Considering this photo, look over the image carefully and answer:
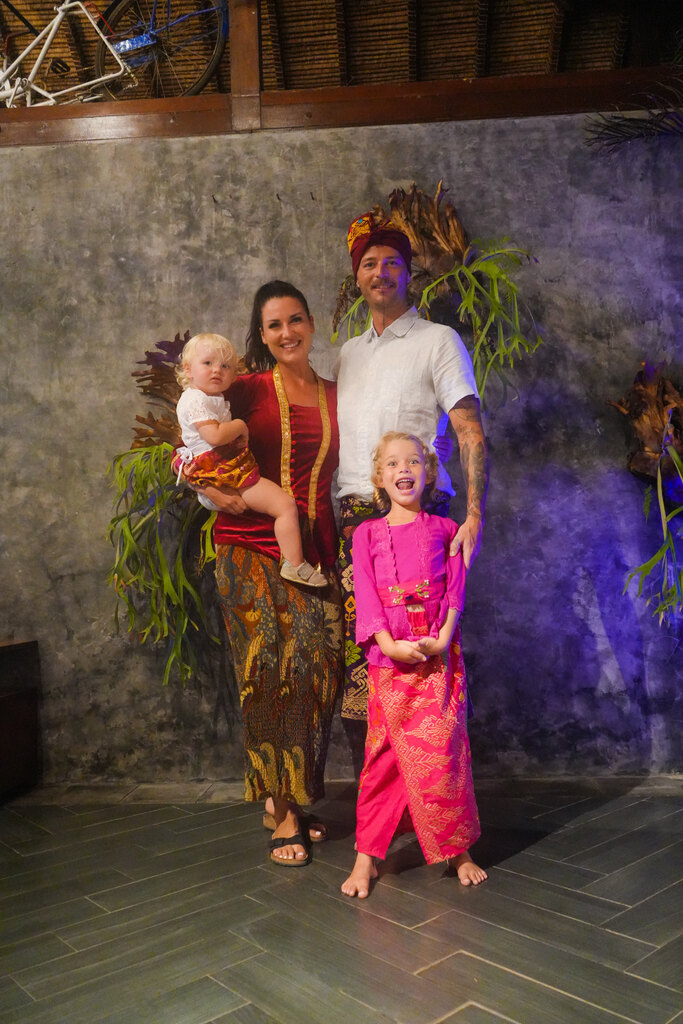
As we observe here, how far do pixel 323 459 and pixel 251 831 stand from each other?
4.42ft

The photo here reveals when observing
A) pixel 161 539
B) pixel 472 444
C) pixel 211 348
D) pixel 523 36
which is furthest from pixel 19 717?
pixel 523 36

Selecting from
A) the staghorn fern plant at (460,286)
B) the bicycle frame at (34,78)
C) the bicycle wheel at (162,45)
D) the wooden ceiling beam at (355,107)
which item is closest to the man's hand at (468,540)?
the staghorn fern plant at (460,286)

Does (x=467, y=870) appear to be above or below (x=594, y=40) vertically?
below

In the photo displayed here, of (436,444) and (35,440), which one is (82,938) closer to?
(436,444)

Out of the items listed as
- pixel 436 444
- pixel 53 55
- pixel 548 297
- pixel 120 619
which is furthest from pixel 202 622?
pixel 53 55

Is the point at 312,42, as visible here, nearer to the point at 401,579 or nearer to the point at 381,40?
the point at 381,40

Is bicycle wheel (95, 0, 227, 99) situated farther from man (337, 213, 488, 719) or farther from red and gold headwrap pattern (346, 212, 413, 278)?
man (337, 213, 488, 719)

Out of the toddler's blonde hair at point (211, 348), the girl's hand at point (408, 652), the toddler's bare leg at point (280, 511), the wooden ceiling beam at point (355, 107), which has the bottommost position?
the girl's hand at point (408, 652)

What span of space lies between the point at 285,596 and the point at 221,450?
1.76 feet

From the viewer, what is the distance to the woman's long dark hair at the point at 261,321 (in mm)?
3037

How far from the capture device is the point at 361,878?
8.10ft

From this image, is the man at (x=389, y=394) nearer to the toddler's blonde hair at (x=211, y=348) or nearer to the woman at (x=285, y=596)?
the woman at (x=285, y=596)

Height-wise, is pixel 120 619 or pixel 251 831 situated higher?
pixel 120 619

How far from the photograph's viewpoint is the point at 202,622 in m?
3.55
